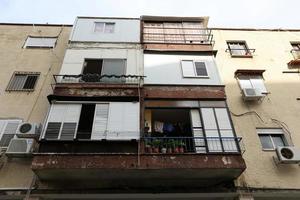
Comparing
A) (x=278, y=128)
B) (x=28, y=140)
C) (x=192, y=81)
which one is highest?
(x=192, y=81)

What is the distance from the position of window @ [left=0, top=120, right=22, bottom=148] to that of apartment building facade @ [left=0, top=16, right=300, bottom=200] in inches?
2.0

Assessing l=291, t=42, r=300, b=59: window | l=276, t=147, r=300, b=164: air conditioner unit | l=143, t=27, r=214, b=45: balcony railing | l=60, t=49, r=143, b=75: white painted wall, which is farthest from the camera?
l=291, t=42, r=300, b=59: window

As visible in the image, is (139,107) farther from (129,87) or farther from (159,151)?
(159,151)

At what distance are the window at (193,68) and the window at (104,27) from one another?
186 inches

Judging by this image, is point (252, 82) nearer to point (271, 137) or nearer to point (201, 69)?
point (201, 69)

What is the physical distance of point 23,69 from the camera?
13.8 meters

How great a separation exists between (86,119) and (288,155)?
8021 millimetres

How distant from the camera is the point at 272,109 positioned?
12.5 meters

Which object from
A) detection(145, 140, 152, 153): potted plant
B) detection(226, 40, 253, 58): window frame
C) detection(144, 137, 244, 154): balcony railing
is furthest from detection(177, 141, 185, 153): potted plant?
detection(226, 40, 253, 58): window frame

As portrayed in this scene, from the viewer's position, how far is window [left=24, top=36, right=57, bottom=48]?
15.2 m

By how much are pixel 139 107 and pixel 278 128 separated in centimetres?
620

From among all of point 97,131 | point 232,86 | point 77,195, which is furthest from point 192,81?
point 77,195

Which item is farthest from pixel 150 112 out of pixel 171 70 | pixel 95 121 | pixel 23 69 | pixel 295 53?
pixel 295 53

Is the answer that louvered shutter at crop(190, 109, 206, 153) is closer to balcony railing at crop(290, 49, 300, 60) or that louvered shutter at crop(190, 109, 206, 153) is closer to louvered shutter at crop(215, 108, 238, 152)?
louvered shutter at crop(215, 108, 238, 152)
